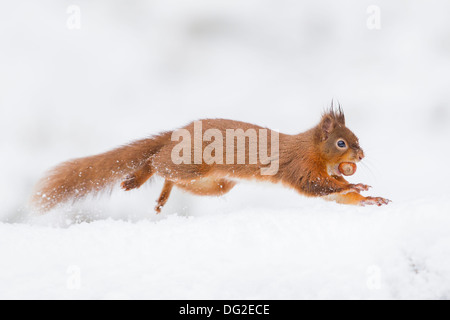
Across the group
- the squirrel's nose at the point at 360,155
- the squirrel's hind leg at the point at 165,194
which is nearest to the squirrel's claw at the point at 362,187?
the squirrel's nose at the point at 360,155

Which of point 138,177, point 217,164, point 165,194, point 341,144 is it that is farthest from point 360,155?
point 138,177

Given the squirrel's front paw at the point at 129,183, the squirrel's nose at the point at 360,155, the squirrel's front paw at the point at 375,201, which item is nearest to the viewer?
the squirrel's front paw at the point at 375,201

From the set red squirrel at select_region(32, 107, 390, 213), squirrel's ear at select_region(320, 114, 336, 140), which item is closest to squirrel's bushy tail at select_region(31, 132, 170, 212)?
red squirrel at select_region(32, 107, 390, 213)

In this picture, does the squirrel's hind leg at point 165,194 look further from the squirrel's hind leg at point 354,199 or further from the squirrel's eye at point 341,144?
the squirrel's eye at point 341,144

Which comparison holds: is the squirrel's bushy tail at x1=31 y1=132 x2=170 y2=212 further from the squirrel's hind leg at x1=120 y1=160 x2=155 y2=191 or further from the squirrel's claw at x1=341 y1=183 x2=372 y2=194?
the squirrel's claw at x1=341 y1=183 x2=372 y2=194

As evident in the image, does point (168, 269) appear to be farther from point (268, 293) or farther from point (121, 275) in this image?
point (268, 293)

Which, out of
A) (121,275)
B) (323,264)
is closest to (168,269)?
(121,275)
